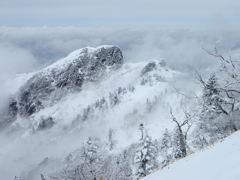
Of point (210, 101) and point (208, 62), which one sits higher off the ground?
point (208, 62)

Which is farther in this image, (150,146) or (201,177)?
(150,146)

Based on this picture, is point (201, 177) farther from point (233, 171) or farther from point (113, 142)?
point (113, 142)

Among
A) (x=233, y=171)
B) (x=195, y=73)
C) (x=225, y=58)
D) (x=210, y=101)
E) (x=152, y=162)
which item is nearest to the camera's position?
(x=233, y=171)

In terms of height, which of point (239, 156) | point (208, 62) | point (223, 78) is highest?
point (208, 62)

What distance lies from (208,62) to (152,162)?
23953 millimetres

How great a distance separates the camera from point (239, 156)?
7.12 metres

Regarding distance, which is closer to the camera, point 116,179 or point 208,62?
point 208,62


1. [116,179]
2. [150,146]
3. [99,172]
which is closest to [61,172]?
[99,172]

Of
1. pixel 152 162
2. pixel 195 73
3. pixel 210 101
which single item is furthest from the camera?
pixel 152 162

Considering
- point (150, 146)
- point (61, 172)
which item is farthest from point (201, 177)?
point (150, 146)

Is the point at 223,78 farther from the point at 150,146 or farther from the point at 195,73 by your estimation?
the point at 150,146

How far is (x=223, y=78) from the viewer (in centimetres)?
1323

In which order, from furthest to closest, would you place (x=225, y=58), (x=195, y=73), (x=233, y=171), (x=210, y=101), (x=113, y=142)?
1. (x=113, y=142)
2. (x=210, y=101)
3. (x=195, y=73)
4. (x=225, y=58)
5. (x=233, y=171)

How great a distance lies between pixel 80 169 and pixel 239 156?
687 inches
